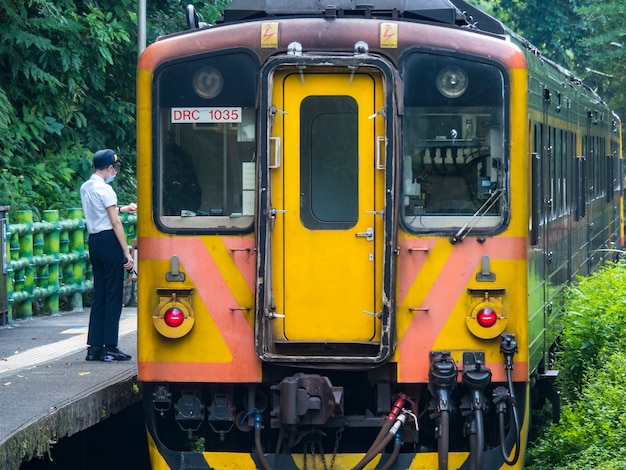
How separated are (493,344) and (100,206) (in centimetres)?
333

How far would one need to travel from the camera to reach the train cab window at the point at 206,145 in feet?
23.8

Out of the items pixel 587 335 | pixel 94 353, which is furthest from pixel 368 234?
pixel 587 335

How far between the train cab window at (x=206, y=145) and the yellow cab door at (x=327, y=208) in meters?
0.22

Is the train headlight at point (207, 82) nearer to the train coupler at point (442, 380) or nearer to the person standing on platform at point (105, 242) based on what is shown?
the train coupler at point (442, 380)

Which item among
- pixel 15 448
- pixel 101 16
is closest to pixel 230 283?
pixel 15 448

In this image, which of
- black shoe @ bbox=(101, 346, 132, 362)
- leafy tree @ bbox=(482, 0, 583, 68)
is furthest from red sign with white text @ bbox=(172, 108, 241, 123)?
leafy tree @ bbox=(482, 0, 583, 68)

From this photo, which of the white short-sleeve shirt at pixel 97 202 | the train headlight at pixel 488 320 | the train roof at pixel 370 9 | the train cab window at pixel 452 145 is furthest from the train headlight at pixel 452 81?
the white short-sleeve shirt at pixel 97 202

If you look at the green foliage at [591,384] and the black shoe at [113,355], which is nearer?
the green foliage at [591,384]

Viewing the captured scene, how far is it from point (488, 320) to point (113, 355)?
11.2ft

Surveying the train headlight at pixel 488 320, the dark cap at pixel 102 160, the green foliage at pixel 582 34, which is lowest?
the train headlight at pixel 488 320

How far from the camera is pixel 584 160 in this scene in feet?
44.3

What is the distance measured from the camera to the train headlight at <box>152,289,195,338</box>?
286 inches

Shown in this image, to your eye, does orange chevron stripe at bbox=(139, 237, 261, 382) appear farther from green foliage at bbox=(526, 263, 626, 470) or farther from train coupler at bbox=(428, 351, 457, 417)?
green foliage at bbox=(526, 263, 626, 470)

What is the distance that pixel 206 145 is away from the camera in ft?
24.0
